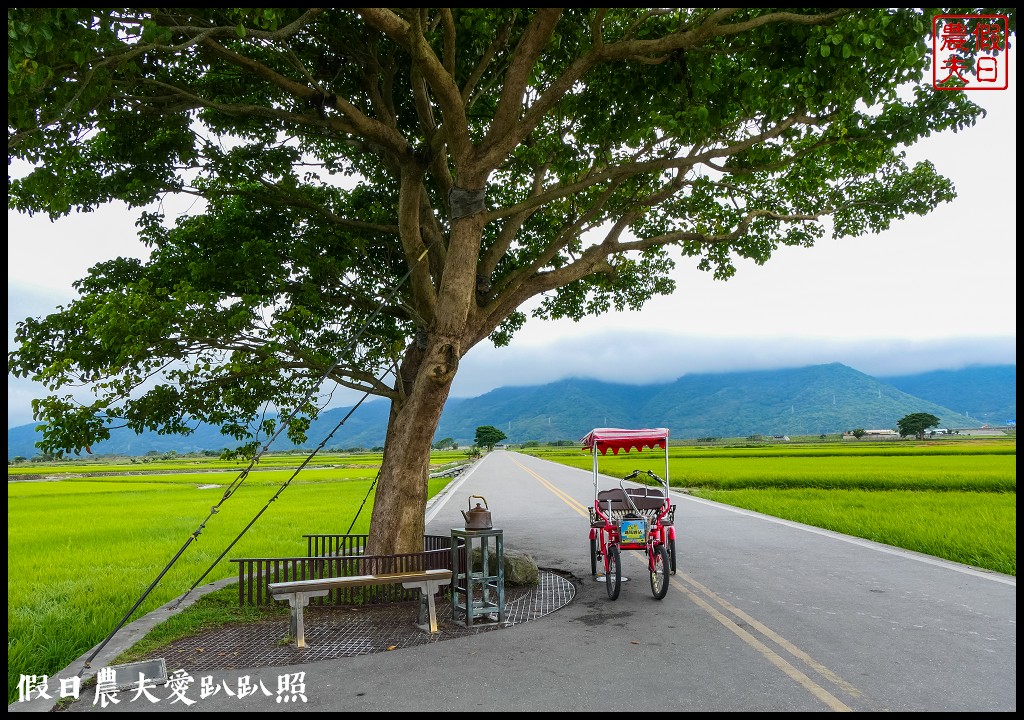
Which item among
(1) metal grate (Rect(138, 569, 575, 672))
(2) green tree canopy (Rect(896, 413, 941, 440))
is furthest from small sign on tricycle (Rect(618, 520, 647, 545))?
(2) green tree canopy (Rect(896, 413, 941, 440))

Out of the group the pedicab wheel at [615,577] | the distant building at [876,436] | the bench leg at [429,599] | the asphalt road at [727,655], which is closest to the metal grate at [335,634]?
the bench leg at [429,599]

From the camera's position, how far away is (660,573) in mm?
8758

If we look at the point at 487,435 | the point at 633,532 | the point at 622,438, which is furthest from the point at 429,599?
the point at 487,435

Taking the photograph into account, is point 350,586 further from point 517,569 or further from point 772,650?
point 772,650

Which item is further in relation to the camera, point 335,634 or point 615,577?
point 615,577

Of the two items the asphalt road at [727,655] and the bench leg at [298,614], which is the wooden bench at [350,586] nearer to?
the bench leg at [298,614]

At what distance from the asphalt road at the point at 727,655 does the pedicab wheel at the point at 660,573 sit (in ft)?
0.52

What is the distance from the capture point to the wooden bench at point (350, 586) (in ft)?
22.4

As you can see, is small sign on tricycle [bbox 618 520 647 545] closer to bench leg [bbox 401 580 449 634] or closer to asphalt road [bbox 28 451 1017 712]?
asphalt road [bbox 28 451 1017 712]

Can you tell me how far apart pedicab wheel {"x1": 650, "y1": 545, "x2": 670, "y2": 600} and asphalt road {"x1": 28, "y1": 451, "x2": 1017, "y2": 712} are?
159 mm

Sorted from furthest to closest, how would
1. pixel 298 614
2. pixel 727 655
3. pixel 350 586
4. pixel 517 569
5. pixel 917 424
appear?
pixel 917 424, pixel 517 569, pixel 350 586, pixel 298 614, pixel 727 655

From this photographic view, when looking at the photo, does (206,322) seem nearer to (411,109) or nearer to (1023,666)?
(411,109)

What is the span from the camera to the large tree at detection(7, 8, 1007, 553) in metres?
7.02

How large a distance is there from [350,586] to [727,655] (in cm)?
391
